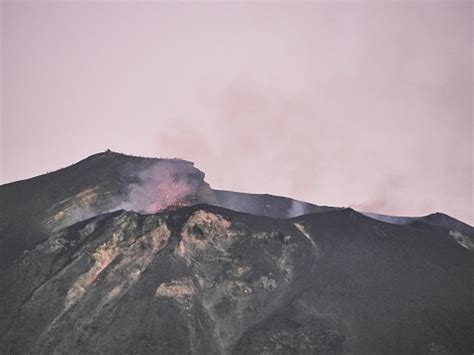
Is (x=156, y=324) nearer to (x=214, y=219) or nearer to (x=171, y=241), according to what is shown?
(x=171, y=241)

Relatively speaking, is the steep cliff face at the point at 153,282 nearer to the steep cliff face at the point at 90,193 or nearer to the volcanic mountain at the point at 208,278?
the volcanic mountain at the point at 208,278

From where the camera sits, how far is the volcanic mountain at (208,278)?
4769cm

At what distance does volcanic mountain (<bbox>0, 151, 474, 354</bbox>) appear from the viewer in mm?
47688

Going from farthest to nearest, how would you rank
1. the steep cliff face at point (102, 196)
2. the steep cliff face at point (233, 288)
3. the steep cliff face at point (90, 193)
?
the steep cliff face at point (102, 196), the steep cliff face at point (90, 193), the steep cliff face at point (233, 288)

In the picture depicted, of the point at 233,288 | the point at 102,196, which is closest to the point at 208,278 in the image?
the point at 233,288

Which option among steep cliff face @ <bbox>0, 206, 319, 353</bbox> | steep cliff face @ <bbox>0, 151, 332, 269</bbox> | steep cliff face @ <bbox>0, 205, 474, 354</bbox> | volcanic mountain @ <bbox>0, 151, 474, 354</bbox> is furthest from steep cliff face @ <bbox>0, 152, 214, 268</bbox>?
steep cliff face @ <bbox>0, 206, 319, 353</bbox>

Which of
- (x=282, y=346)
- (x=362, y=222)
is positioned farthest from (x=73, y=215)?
(x=362, y=222)

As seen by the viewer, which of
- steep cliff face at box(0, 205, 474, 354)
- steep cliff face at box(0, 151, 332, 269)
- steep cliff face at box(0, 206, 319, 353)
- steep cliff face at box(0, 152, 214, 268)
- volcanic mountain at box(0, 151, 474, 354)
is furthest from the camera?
steep cliff face at box(0, 151, 332, 269)

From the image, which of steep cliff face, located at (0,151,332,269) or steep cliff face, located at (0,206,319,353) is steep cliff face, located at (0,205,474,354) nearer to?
steep cliff face, located at (0,206,319,353)

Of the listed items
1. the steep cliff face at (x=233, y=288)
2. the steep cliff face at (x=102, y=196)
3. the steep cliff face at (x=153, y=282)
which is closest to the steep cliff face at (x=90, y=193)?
the steep cliff face at (x=102, y=196)

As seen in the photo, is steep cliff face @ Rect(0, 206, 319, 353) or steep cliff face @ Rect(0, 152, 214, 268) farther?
steep cliff face @ Rect(0, 152, 214, 268)

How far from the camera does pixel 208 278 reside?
5647 cm

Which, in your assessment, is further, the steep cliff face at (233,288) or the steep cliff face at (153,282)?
the steep cliff face at (153,282)

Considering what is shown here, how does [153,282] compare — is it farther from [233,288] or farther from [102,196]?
[102,196]
